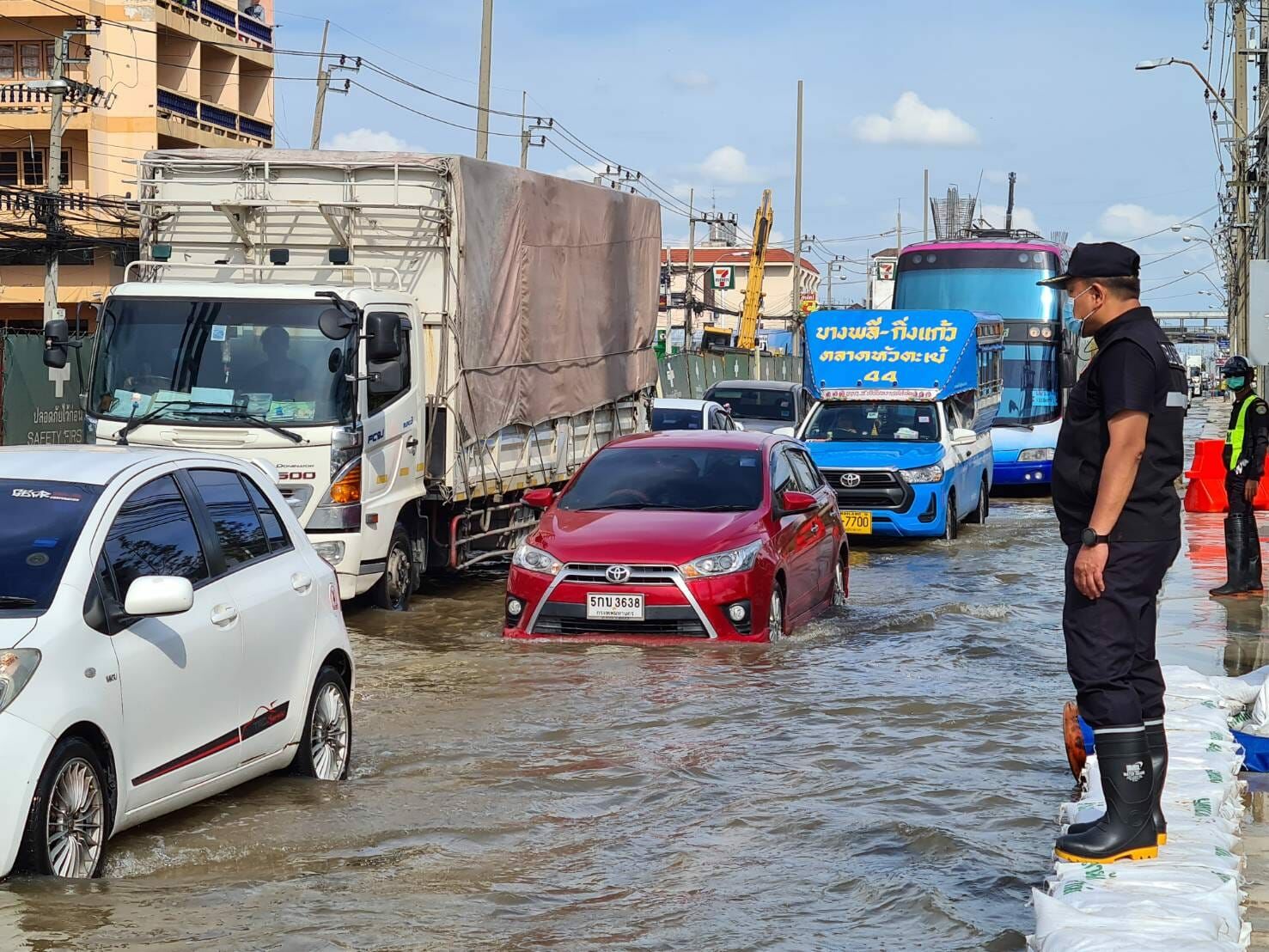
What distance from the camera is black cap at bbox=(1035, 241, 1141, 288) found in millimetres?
5820

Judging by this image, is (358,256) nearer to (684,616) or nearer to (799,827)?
(684,616)

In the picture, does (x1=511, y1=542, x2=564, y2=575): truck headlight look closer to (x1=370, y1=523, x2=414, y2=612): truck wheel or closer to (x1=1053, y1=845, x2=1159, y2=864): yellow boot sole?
(x1=370, y1=523, x2=414, y2=612): truck wheel

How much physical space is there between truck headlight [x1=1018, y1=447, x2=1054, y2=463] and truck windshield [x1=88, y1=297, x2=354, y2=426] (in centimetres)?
1698

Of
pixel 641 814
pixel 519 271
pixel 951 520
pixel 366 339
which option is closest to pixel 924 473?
pixel 951 520

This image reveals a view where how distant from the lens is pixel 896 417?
71.1 feet

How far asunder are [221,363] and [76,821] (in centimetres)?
782

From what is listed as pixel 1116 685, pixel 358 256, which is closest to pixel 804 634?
pixel 358 256

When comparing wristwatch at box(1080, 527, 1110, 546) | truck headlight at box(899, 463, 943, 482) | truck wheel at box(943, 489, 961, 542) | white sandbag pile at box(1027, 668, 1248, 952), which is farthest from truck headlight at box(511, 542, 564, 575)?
truck wheel at box(943, 489, 961, 542)

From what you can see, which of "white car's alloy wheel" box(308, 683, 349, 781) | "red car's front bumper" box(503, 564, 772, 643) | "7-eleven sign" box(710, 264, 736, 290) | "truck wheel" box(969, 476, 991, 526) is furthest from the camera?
"7-eleven sign" box(710, 264, 736, 290)

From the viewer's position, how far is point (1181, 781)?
6684mm

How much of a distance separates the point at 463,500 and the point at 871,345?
802 centimetres

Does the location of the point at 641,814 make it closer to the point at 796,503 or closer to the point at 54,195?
the point at 796,503

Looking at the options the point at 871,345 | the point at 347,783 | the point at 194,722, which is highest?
the point at 871,345

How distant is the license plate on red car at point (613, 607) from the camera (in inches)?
467
